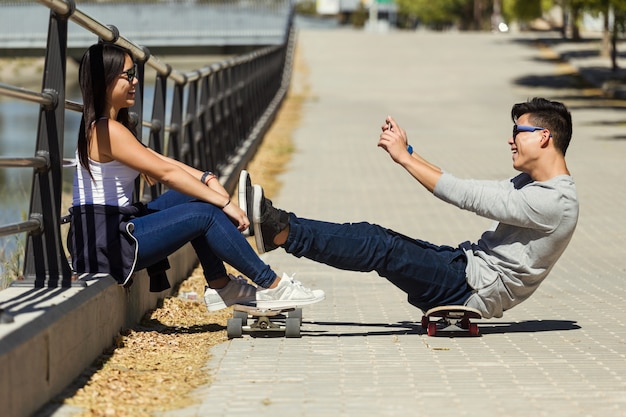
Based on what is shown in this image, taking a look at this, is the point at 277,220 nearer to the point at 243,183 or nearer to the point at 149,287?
the point at 243,183

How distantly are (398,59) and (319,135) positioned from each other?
23.2m

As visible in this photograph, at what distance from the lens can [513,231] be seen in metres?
5.94

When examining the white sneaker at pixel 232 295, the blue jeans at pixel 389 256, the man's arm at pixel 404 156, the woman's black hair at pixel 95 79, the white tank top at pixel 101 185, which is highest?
the woman's black hair at pixel 95 79

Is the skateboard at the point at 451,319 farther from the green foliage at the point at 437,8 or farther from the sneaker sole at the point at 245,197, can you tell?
the green foliage at the point at 437,8

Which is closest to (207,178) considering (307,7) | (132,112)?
(132,112)

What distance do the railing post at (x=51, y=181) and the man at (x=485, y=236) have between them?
90 cm

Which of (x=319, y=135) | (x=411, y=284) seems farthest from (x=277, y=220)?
(x=319, y=135)

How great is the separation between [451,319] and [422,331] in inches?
8.4

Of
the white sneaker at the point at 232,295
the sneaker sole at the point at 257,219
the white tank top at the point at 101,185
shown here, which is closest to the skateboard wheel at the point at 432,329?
the white sneaker at the point at 232,295

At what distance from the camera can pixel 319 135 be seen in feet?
71.6

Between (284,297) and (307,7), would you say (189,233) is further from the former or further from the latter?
(307,7)

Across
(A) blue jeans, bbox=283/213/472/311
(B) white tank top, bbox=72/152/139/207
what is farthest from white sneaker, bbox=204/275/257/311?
(B) white tank top, bbox=72/152/139/207

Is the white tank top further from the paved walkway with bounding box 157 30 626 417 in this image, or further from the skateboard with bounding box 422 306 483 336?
the skateboard with bounding box 422 306 483 336

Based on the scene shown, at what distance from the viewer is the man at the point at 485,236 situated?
5.73m
